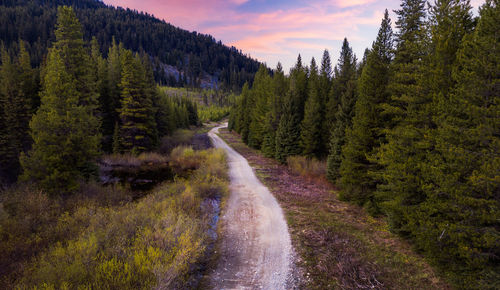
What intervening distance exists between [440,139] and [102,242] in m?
12.8

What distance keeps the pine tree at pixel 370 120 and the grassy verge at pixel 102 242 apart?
972 cm

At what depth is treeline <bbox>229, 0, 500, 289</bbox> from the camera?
6547 millimetres

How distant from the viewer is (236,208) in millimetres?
15062

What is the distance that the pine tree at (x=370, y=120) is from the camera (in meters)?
13.7

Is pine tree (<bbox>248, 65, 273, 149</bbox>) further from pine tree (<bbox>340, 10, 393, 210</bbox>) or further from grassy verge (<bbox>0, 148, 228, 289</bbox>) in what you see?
pine tree (<bbox>340, 10, 393, 210</bbox>)

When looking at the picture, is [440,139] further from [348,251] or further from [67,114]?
[67,114]

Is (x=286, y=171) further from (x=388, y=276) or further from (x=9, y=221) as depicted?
(x=9, y=221)

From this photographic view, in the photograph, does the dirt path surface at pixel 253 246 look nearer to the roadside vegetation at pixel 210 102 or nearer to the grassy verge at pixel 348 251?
the grassy verge at pixel 348 251

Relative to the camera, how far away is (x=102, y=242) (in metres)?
8.62

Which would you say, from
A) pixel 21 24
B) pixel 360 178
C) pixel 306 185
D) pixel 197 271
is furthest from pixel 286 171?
pixel 21 24

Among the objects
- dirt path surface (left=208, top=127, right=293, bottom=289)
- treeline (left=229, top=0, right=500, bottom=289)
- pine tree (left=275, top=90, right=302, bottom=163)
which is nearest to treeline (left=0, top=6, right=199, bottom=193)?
dirt path surface (left=208, top=127, right=293, bottom=289)

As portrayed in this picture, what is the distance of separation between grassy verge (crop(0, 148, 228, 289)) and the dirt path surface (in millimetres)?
1011

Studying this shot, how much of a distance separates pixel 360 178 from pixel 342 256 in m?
6.87

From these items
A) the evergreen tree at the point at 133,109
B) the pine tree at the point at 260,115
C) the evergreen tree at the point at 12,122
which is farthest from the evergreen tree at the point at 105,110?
the pine tree at the point at 260,115
